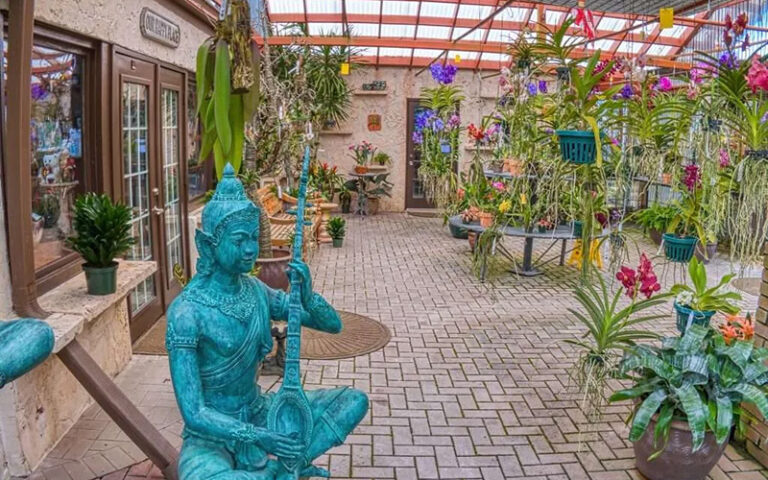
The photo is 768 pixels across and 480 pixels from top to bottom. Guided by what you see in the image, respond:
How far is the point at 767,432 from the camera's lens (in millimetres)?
3248

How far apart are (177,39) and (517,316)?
13.0 ft

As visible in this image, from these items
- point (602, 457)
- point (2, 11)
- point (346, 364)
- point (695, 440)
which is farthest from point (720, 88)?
point (2, 11)

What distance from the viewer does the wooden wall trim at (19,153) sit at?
2.66 m

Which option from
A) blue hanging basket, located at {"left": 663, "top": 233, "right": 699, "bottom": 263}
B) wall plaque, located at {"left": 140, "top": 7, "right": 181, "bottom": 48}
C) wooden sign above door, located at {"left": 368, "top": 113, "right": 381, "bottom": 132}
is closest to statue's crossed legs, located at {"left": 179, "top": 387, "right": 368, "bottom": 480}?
blue hanging basket, located at {"left": 663, "top": 233, "right": 699, "bottom": 263}

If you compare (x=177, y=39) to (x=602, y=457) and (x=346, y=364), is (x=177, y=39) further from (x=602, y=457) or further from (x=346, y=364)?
(x=602, y=457)

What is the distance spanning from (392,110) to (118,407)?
1033cm

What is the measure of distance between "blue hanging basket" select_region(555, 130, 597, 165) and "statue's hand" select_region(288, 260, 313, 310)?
205cm

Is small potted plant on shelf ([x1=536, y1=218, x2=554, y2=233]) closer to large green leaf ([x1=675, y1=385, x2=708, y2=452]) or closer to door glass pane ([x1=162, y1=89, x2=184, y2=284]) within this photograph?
door glass pane ([x1=162, y1=89, x2=184, y2=284])

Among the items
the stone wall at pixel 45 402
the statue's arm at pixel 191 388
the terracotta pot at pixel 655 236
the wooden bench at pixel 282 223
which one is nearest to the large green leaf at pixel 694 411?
the statue's arm at pixel 191 388

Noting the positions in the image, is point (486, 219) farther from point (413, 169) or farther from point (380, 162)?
point (413, 169)

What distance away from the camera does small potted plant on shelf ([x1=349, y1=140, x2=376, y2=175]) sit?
40.2 ft

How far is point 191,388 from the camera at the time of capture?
1.91 metres

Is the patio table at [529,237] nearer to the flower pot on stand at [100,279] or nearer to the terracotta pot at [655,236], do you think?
the terracotta pot at [655,236]

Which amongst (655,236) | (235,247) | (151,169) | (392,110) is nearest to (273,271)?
(151,169)
